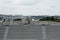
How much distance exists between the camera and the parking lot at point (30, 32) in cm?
629

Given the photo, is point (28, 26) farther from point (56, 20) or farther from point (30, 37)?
point (56, 20)

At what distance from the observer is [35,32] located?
21.6 feet

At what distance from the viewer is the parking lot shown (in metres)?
6.29

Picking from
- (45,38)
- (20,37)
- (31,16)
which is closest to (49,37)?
(45,38)

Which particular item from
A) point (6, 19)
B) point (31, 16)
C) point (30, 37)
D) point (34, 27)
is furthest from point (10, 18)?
point (30, 37)

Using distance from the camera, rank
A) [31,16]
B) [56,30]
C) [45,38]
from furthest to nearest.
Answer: [31,16] < [56,30] < [45,38]

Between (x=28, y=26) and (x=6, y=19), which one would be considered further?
(x=6, y=19)

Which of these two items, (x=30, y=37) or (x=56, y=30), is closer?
(x=30, y=37)

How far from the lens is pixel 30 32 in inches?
258

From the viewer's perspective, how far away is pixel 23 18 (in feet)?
26.1

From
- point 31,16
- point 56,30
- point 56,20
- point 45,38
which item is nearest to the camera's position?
point 45,38

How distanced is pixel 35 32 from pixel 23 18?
61.5 inches

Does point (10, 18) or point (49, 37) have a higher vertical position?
point (10, 18)

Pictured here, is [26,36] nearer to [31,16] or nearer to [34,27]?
[34,27]
